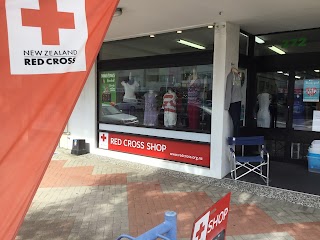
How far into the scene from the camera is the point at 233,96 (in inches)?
217

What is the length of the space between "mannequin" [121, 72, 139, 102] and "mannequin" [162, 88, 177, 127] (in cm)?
99

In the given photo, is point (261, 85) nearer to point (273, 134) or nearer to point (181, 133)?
point (273, 134)

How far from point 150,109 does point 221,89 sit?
1.97 metres

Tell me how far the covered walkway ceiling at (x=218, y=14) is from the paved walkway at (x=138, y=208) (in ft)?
9.44

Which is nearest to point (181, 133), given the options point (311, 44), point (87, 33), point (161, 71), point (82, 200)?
point (161, 71)

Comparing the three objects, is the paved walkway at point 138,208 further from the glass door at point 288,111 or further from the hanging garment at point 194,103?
the glass door at point 288,111

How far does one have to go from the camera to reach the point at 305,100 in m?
6.14

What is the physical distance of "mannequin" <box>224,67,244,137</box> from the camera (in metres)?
5.45

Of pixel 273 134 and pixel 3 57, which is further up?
pixel 3 57

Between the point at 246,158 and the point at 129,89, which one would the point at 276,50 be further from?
the point at 129,89

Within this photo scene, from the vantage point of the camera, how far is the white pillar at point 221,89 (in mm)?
5395

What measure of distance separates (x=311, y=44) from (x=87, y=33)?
5.80 metres

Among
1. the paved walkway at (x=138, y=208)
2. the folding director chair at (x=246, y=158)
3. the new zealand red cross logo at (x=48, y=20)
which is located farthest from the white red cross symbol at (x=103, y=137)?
the new zealand red cross logo at (x=48, y=20)

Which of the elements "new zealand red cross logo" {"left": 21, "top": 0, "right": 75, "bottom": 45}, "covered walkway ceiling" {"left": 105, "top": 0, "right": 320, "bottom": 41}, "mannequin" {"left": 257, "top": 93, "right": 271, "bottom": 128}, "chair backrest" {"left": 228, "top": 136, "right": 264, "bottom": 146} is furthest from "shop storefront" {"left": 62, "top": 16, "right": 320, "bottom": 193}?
"new zealand red cross logo" {"left": 21, "top": 0, "right": 75, "bottom": 45}
